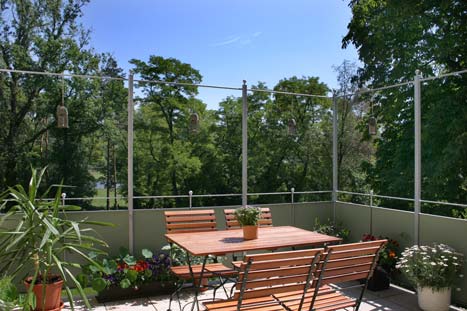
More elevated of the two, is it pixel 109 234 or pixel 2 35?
pixel 2 35

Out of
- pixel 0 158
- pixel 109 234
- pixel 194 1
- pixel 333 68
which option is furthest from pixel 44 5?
pixel 109 234

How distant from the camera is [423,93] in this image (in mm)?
8141

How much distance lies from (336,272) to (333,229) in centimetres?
256

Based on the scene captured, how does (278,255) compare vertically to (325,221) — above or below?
above

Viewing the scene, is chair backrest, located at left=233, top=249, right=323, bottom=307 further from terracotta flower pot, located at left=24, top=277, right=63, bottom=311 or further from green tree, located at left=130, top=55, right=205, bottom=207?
green tree, located at left=130, top=55, right=205, bottom=207

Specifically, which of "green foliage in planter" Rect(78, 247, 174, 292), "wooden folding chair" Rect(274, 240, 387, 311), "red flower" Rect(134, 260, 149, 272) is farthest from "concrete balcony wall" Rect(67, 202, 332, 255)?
"wooden folding chair" Rect(274, 240, 387, 311)

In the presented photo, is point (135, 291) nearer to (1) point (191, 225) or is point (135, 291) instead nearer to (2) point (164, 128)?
(1) point (191, 225)

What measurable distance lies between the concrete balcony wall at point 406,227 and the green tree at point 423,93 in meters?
3.02

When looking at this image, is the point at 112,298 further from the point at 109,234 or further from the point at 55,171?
the point at 55,171

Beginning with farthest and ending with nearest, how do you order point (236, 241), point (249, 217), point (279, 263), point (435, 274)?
point (435, 274)
point (249, 217)
point (236, 241)
point (279, 263)

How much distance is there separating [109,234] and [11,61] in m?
10.3

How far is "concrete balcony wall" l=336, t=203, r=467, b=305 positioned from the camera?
12.1 ft

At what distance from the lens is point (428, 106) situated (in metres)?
8.09

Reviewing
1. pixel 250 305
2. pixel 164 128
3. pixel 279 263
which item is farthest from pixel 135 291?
pixel 164 128
